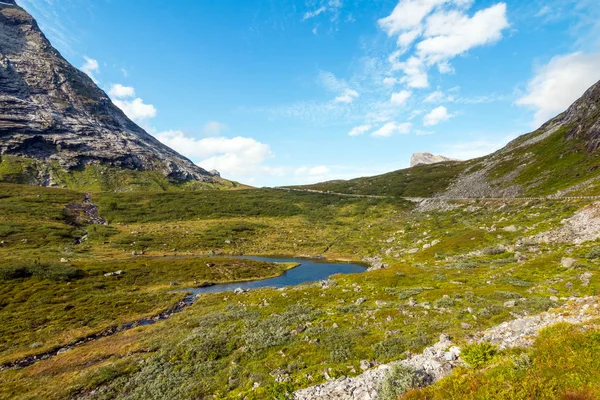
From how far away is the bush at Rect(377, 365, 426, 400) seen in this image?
11.7 m

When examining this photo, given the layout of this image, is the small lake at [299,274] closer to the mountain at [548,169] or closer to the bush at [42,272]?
the bush at [42,272]

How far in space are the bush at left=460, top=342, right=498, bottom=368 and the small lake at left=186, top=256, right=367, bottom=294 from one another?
199 feet

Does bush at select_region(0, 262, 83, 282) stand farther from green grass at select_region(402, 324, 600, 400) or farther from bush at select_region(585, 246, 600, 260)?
bush at select_region(585, 246, 600, 260)

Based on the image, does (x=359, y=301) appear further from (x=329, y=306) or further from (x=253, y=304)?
(x=253, y=304)

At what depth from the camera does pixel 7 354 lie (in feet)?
120

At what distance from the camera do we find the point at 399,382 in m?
12.1

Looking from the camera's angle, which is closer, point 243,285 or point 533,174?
point 243,285

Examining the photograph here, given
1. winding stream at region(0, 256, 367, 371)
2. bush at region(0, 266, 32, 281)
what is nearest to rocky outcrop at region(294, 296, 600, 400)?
winding stream at region(0, 256, 367, 371)

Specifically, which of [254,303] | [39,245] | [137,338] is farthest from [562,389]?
[39,245]

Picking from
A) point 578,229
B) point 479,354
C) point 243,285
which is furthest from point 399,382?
point 243,285

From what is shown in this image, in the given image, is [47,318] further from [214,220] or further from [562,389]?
[214,220]

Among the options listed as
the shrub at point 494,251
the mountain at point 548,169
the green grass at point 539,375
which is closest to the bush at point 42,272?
the green grass at point 539,375

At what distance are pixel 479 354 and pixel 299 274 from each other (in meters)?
75.0

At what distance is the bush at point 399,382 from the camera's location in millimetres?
11656
